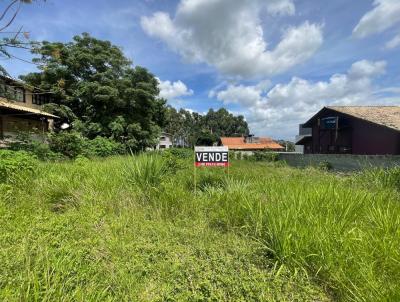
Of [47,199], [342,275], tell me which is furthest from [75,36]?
[342,275]

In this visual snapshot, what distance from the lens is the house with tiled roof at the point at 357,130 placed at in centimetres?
2066

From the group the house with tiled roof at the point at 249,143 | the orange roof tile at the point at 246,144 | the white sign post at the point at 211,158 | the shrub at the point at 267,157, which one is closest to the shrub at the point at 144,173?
the white sign post at the point at 211,158

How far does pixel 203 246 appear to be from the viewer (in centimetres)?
323

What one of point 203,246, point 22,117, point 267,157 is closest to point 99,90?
point 22,117

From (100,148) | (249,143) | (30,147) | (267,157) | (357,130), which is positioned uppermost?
(357,130)

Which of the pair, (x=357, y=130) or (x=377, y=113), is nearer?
(x=377, y=113)

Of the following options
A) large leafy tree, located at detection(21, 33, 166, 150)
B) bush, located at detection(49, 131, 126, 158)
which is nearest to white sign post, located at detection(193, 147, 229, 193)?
bush, located at detection(49, 131, 126, 158)

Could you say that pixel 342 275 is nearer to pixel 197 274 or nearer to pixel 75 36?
pixel 197 274

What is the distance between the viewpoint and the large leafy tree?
920 inches

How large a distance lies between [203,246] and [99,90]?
2240 cm

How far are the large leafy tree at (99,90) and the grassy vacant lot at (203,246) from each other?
19.8 m

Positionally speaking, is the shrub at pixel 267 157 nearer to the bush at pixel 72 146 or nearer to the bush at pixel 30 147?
the bush at pixel 72 146

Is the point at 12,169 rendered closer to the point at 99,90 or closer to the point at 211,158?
the point at 211,158

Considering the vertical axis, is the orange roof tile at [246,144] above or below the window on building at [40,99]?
below
